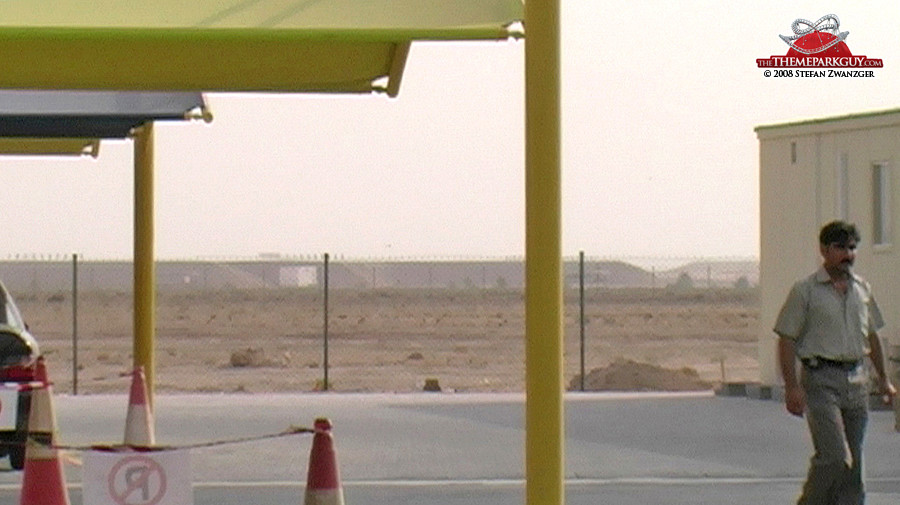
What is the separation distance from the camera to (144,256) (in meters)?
16.9

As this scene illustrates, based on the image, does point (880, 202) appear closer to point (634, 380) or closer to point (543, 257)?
point (634, 380)

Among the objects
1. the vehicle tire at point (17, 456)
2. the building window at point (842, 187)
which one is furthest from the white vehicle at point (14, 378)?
the building window at point (842, 187)

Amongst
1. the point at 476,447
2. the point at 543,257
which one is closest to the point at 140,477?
the point at 543,257

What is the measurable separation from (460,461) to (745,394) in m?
9.64

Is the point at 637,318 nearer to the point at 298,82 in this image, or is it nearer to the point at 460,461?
the point at 460,461

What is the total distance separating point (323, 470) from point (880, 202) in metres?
17.2

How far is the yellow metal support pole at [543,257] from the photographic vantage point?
956cm

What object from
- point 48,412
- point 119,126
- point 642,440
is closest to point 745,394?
point 642,440

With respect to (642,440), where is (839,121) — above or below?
above

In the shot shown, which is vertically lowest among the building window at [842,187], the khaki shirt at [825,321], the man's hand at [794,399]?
the man's hand at [794,399]

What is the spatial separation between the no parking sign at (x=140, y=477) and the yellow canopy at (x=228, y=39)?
1.80 meters

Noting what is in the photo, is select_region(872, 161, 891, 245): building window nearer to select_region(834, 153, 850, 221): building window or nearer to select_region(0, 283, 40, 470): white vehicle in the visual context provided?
select_region(834, 153, 850, 221): building window

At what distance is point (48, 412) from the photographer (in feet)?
48.2

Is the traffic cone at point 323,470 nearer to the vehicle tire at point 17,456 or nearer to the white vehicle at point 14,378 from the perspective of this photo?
the white vehicle at point 14,378
